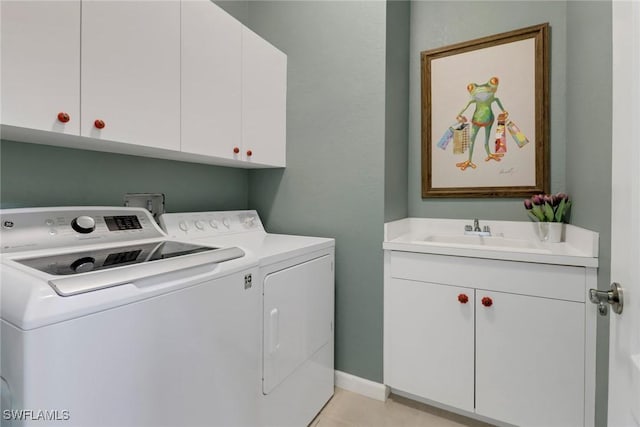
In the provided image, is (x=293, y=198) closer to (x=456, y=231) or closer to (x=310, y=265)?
(x=310, y=265)

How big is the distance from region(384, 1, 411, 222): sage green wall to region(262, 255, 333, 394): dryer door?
21.6 inches

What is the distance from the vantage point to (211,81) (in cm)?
156

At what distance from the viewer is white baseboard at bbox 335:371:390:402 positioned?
183 cm

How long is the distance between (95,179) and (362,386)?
71.9 inches

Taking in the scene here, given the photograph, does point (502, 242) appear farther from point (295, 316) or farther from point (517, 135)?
point (295, 316)

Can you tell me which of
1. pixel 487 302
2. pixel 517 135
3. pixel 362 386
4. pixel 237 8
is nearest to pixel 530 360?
pixel 487 302

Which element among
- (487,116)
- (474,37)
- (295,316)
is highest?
(474,37)

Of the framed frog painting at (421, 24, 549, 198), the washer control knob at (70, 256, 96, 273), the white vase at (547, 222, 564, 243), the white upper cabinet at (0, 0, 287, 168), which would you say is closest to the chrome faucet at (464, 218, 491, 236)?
the framed frog painting at (421, 24, 549, 198)

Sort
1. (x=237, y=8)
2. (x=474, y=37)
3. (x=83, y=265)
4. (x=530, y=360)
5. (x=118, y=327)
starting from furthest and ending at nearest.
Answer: (x=237, y=8) → (x=474, y=37) → (x=530, y=360) → (x=83, y=265) → (x=118, y=327)

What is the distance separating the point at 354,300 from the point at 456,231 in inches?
32.6

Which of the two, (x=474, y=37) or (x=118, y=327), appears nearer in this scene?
(x=118, y=327)

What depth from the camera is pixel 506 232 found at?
76.2 inches

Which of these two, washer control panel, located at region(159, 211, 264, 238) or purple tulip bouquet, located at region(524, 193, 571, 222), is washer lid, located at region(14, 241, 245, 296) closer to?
washer control panel, located at region(159, 211, 264, 238)

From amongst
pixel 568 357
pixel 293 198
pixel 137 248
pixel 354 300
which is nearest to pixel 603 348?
pixel 568 357
